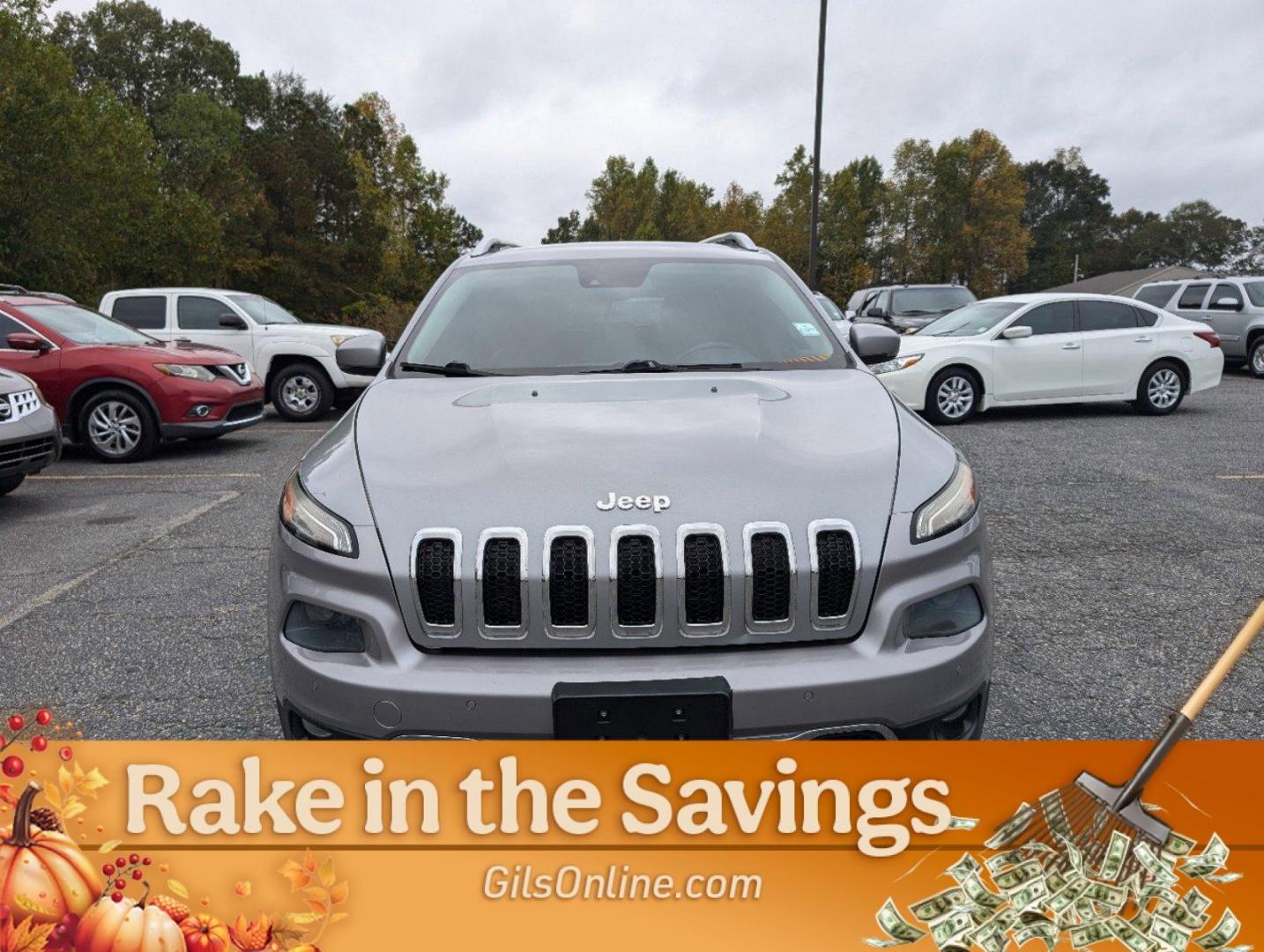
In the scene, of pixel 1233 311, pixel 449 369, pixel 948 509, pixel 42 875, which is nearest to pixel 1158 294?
pixel 1233 311

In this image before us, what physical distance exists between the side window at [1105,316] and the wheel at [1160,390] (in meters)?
0.65

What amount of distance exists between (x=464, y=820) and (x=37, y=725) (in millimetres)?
1032

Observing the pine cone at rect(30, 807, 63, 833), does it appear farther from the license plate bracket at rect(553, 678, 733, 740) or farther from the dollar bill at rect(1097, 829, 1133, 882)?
the dollar bill at rect(1097, 829, 1133, 882)

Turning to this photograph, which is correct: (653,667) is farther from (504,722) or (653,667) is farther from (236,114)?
(236,114)

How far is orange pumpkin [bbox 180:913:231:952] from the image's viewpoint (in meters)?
1.84

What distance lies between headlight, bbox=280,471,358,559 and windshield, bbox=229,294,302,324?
11.9 meters

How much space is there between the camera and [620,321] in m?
3.67

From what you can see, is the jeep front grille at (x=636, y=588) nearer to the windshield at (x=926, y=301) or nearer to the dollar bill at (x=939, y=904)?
the dollar bill at (x=939, y=904)

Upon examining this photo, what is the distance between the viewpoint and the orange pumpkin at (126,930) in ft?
6.03

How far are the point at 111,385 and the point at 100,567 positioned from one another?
4.67m

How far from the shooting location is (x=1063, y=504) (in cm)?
723

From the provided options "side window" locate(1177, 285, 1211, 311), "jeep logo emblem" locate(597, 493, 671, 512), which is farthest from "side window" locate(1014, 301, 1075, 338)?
"jeep logo emblem" locate(597, 493, 671, 512)

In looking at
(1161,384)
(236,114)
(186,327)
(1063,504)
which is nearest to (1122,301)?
(1161,384)

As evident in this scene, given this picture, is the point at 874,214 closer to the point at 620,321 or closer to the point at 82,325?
the point at 82,325
